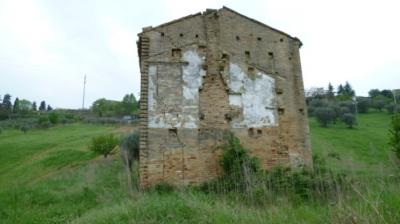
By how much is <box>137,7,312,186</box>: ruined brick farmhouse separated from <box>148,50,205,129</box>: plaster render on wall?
39 mm

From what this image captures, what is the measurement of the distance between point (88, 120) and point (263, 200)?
61.2 metres

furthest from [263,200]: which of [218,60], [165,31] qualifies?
[165,31]

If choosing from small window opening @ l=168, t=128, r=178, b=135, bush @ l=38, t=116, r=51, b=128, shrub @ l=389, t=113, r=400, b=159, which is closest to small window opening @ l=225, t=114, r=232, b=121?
small window opening @ l=168, t=128, r=178, b=135

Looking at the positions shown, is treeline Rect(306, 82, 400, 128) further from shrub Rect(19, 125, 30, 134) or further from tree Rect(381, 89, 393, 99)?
shrub Rect(19, 125, 30, 134)

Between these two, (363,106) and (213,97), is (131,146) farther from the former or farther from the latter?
(363,106)

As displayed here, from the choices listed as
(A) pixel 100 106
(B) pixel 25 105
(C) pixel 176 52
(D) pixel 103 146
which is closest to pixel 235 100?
(C) pixel 176 52

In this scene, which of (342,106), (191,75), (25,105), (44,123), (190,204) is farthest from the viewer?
(25,105)

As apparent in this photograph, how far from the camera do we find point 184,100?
13.3m

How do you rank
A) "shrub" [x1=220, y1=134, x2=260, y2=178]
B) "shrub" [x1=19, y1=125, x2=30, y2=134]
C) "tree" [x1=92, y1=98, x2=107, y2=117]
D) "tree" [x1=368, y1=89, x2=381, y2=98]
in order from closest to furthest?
"shrub" [x1=220, y1=134, x2=260, y2=178]
"shrub" [x1=19, y1=125, x2=30, y2=134]
"tree" [x1=368, y1=89, x2=381, y2=98]
"tree" [x1=92, y1=98, x2=107, y2=117]

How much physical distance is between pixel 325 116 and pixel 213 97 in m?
35.7

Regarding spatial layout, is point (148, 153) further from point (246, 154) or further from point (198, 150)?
point (246, 154)

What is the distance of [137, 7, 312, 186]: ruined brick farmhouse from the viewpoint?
12.8 meters

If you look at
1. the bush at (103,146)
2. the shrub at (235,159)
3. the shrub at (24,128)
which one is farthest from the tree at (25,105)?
the shrub at (235,159)

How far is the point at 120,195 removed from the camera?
34.3ft
